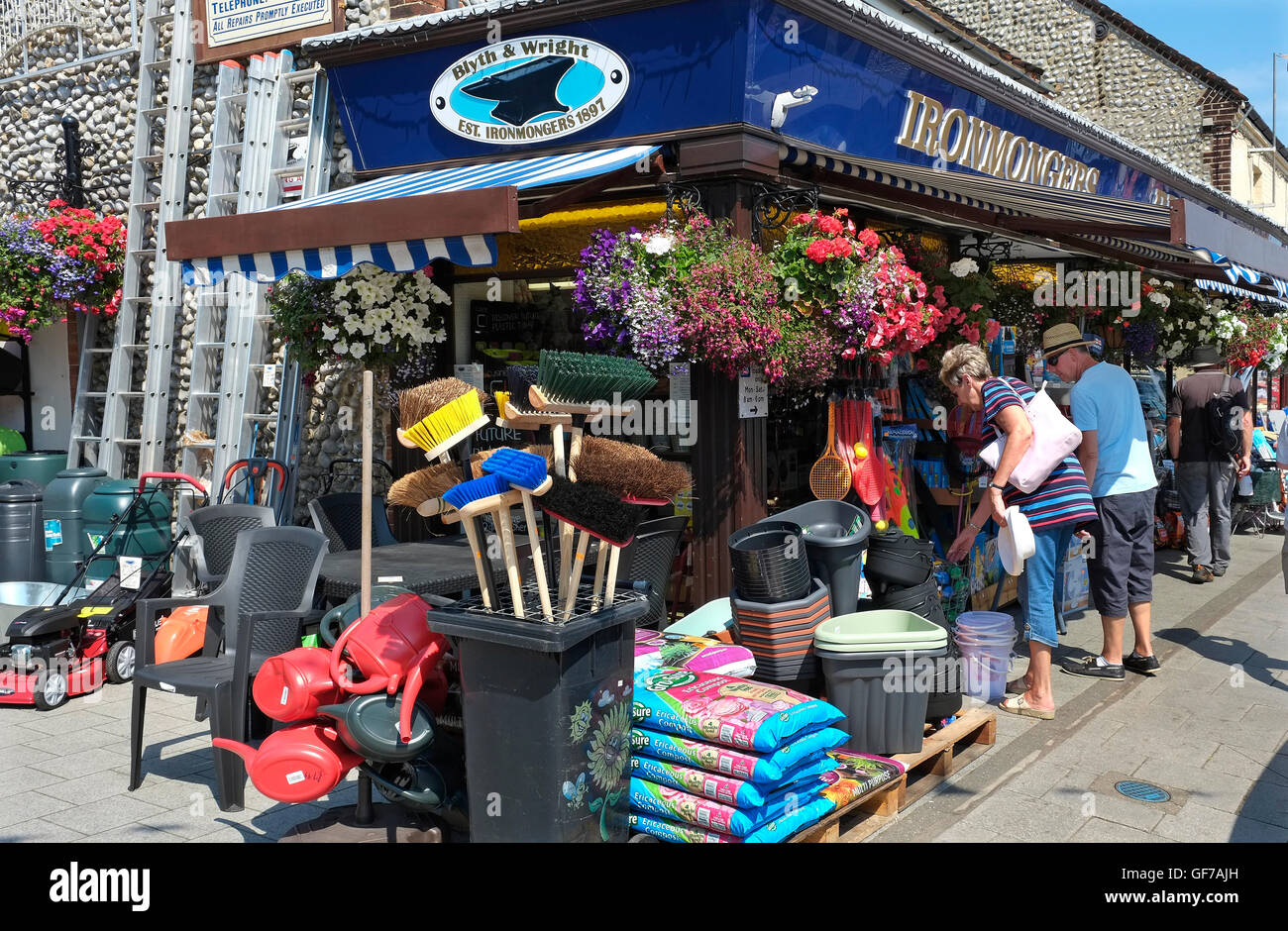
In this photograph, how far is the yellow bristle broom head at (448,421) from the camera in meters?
3.56

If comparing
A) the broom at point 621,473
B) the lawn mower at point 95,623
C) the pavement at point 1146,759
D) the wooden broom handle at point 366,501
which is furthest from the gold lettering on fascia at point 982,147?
the lawn mower at point 95,623

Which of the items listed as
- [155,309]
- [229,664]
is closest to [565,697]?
[229,664]

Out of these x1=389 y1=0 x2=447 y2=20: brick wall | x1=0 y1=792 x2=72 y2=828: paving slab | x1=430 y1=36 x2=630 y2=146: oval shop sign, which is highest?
x1=389 y1=0 x2=447 y2=20: brick wall

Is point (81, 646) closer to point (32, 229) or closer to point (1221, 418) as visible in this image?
point (32, 229)

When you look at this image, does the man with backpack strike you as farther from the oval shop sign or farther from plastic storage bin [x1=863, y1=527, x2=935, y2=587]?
the oval shop sign

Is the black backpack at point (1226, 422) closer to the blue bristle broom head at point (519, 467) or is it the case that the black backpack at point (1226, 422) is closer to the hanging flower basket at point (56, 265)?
the blue bristle broom head at point (519, 467)

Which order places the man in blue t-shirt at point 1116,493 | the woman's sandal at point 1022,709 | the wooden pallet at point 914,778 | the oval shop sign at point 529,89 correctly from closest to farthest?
the wooden pallet at point 914,778 → the woman's sandal at point 1022,709 → the man in blue t-shirt at point 1116,493 → the oval shop sign at point 529,89

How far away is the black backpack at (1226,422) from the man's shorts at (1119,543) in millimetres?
3563

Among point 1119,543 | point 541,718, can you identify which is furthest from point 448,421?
point 1119,543

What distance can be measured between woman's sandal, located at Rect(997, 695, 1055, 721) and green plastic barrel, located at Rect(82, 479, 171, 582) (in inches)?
214

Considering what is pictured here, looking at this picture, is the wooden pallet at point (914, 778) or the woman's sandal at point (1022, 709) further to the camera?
the woman's sandal at point (1022, 709)

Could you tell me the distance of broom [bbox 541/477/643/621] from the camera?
3338 millimetres

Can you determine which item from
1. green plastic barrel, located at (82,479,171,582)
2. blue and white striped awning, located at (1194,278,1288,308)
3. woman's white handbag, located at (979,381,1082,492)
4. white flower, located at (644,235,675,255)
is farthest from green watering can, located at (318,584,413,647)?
blue and white striped awning, located at (1194,278,1288,308)

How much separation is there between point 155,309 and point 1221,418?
9.32 meters
